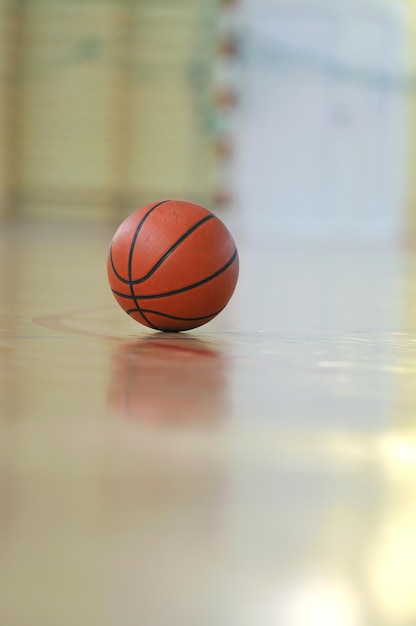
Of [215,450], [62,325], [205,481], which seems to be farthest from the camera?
[62,325]

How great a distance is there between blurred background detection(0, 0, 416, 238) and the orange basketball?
821 cm

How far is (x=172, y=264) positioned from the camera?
199 cm

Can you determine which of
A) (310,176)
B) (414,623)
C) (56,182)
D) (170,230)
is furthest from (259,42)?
(414,623)

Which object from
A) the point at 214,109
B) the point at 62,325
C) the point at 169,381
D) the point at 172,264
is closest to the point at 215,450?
the point at 169,381

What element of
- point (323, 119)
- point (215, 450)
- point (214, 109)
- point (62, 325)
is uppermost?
point (215, 450)

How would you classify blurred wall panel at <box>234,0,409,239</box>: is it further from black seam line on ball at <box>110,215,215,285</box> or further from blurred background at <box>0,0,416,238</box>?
black seam line on ball at <box>110,215,215,285</box>

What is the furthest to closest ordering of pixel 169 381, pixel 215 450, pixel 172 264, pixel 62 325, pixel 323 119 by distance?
pixel 323 119 < pixel 62 325 < pixel 172 264 < pixel 169 381 < pixel 215 450

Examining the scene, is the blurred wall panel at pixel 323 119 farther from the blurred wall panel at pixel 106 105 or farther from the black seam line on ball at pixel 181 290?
the black seam line on ball at pixel 181 290

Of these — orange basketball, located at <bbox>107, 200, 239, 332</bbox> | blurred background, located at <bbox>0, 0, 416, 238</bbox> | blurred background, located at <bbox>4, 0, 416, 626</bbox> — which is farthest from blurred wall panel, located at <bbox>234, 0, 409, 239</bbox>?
orange basketball, located at <bbox>107, 200, 239, 332</bbox>

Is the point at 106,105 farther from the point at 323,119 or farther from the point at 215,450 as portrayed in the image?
the point at 215,450

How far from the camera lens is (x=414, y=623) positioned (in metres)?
0.64

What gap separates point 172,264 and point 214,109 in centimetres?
843

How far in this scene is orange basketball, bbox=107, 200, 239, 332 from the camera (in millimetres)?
2002

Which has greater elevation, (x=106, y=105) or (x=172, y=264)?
(x=172, y=264)
